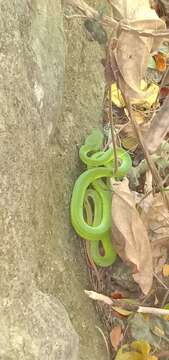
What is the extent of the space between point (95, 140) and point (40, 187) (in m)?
0.39

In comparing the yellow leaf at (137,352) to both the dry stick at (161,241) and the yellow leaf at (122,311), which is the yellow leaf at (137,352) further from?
the dry stick at (161,241)

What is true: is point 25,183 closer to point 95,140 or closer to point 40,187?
point 40,187

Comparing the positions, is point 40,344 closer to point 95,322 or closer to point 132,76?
point 95,322

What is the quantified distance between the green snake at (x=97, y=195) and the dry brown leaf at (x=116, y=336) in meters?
0.26

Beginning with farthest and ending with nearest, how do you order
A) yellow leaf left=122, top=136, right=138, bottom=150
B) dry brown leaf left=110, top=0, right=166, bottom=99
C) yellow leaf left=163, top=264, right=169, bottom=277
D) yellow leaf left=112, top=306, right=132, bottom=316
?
yellow leaf left=122, top=136, right=138, bottom=150
yellow leaf left=163, top=264, right=169, bottom=277
yellow leaf left=112, top=306, right=132, bottom=316
dry brown leaf left=110, top=0, right=166, bottom=99

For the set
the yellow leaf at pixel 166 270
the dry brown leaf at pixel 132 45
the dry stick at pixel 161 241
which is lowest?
the yellow leaf at pixel 166 270

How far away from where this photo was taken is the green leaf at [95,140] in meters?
2.59

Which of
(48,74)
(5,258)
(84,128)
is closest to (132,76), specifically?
(48,74)

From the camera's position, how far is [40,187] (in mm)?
2320

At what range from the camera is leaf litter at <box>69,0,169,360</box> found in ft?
7.33

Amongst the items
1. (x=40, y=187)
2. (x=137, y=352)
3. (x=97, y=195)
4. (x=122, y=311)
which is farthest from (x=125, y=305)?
(x=40, y=187)

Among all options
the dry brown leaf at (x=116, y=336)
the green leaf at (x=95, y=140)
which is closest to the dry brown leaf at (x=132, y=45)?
the green leaf at (x=95, y=140)

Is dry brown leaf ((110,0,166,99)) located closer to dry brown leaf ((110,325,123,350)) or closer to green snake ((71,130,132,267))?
green snake ((71,130,132,267))

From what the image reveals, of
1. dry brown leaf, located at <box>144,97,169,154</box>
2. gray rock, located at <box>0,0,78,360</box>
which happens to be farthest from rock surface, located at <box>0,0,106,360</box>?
dry brown leaf, located at <box>144,97,169,154</box>
